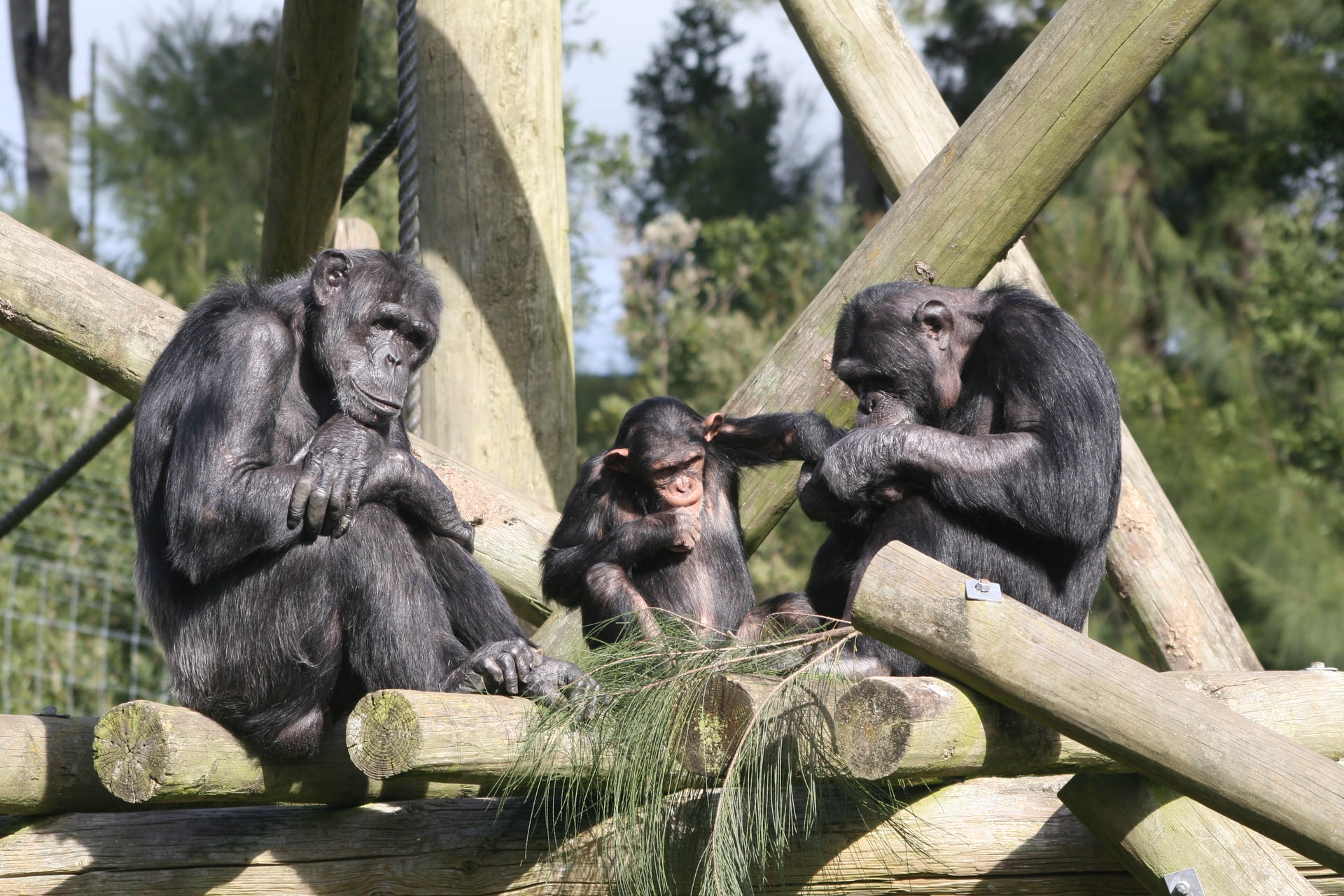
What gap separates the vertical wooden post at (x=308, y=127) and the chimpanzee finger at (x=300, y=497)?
6.37 feet

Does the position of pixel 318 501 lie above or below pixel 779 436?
below

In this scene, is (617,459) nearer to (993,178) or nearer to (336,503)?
(336,503)

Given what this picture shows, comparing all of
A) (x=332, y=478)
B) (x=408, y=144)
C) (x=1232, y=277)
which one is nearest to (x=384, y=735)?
(x=332, y=478)

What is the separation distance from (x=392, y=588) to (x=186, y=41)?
12.9 metres

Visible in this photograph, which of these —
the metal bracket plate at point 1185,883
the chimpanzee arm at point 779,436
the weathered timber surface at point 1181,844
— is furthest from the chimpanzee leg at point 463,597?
the metal bracket plate at point 1185,883

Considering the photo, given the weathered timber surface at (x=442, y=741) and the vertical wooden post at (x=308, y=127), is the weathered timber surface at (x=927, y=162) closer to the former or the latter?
the vertical wooden post at (x=308, y=127)

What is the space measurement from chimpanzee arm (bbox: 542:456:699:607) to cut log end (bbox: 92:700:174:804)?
1448 mm

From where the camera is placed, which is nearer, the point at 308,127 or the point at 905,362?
the point at 905,362

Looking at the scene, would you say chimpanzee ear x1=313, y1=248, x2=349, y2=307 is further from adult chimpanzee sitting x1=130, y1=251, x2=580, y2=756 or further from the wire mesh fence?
the wire mesh fence

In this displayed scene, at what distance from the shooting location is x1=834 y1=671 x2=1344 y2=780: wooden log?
272cm

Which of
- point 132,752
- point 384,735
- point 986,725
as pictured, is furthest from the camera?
point 132,752

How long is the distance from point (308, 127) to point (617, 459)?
69.0 inches

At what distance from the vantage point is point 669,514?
13.9ft

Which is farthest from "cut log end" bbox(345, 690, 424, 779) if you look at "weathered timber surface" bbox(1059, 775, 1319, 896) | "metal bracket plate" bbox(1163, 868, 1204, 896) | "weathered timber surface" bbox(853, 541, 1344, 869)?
"metal bracket plate" bbox(1163, 868, 1204, 896)
